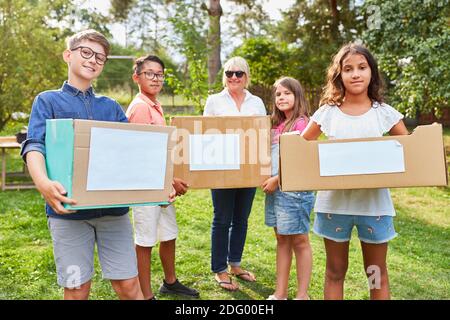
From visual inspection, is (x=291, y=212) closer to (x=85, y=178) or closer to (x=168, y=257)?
(x=168, y=257)

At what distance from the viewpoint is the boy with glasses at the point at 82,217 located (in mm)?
1757

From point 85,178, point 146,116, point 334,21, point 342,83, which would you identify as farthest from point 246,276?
point 334,21

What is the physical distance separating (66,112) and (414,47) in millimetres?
5480

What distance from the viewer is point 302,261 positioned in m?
2.62

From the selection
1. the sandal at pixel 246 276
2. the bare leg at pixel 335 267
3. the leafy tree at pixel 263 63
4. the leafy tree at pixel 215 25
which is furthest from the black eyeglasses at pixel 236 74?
the leafy tree at pixel 263 63

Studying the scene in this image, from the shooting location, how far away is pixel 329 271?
6.94 feet

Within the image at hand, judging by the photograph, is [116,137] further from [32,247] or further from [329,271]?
[32,247]

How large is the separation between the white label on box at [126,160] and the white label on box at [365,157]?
706 mm

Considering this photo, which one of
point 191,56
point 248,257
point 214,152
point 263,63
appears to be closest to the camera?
point 214,152

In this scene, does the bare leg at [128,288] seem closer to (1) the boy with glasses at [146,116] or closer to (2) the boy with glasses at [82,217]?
(2) the boy with glasses at [82,217]

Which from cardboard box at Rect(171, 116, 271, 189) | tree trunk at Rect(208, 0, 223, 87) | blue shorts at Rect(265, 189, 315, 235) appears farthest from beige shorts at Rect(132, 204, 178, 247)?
tree trunk at Rect(208, 0, 223, 87)

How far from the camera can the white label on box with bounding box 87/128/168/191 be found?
166cm

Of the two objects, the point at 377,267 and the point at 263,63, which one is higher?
the point at 263,63

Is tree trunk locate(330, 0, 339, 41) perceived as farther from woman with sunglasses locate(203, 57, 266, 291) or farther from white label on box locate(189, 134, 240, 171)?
white label on box locate(189, 134, 240, 171)
